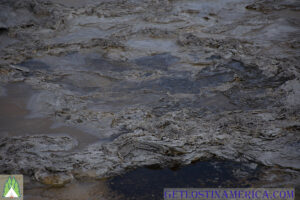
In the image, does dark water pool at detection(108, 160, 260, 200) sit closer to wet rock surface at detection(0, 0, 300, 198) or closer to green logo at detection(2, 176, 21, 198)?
wet rock surface at detection(0, 0, 300, 198)

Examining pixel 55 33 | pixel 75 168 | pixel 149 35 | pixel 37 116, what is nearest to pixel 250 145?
pixel 75 168

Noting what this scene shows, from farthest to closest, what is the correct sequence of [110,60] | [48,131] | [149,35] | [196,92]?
[149,35]
[110,60]
[196,92]
[48,131]

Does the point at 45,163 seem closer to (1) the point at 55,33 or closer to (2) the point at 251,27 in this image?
(1) the point at 55,33

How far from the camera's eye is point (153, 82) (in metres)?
3.44

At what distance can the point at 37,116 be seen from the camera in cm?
295

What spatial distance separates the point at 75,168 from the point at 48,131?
1.82 feet

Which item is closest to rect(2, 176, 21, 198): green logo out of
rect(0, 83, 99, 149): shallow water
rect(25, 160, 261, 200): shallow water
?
rect(25, 160, 261, 200): shallow water

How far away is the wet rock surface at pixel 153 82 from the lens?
7.97ft

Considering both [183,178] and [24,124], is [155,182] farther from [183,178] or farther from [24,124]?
[24,124]

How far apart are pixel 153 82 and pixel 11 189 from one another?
171cm

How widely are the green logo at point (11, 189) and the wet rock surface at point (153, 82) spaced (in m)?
0.10

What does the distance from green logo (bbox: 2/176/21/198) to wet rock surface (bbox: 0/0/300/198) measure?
100 mm

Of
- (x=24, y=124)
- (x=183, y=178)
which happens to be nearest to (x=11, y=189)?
(x=24, y=124)

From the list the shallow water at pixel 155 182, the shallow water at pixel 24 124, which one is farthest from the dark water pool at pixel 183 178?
the shallow water at pixel 24 124
